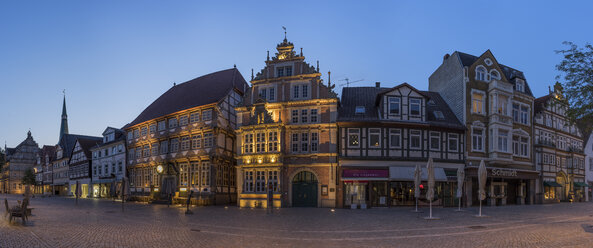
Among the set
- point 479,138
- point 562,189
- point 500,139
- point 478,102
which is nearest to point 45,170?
point 479,138

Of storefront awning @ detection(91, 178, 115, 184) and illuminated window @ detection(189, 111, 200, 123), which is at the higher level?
illuminated window @ detection(189, 111, 200, 123)

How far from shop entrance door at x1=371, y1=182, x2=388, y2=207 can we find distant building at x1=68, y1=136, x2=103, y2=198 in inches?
1823

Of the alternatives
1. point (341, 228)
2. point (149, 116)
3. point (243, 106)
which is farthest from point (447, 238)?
point (149, 116)

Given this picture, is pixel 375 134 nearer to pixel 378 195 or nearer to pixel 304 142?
pixel 378 195

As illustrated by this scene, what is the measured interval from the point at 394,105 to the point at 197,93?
21.3 meters

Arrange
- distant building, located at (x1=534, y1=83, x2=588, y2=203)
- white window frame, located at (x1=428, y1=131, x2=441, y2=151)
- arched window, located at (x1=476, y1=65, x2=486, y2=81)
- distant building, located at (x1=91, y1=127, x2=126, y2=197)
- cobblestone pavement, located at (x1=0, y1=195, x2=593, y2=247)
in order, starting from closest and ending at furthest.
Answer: cobblestone pavement, located at (x1=0, y1=195, x2=593, y2=247), white window frame, located at (x1=428, y1=131, x2=441, y2=151), arched window, located at (x1=476, y1=65, x2=486, y2=81), distant building, located at (x1=534, y1=83, x2=588, y2=203), distant building, located at (x1=91, y1=127, x2=126, y2=197)

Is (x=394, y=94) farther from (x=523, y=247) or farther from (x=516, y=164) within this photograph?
(x=523, y=247)

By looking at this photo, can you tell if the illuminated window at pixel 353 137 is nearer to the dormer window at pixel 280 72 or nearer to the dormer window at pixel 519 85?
the dormer window at pixel 280 72

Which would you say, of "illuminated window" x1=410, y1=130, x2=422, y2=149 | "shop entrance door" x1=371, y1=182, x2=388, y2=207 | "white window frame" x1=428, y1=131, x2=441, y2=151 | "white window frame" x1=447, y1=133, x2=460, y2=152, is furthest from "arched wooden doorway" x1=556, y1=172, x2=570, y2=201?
"shop entrance door" x1=371, y1=182, x2=388, y2=207

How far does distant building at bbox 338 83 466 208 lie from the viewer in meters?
31.5

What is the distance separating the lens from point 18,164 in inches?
4013

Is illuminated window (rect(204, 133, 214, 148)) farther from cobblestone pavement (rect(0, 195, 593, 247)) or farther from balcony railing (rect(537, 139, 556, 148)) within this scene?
balcony railing (rect(537, 139, 556, 148))

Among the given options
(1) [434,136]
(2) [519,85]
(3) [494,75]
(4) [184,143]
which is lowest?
(4) [184,143]

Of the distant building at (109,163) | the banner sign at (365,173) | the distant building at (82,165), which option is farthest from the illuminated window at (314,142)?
the distant building at (82,165)
